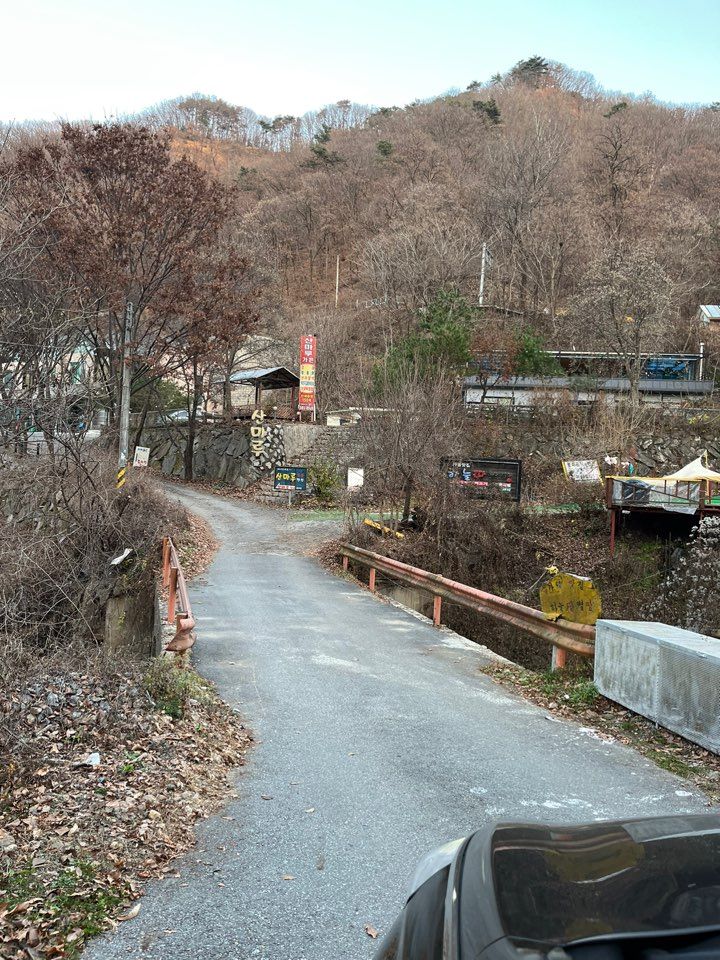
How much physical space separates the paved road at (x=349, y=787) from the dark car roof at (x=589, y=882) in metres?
1.96

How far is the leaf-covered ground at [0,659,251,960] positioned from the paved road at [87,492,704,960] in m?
0.21

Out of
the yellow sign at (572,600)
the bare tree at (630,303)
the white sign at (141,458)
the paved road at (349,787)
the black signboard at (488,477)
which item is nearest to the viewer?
the paved road at (349,787)

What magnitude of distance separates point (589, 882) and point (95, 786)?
443cm

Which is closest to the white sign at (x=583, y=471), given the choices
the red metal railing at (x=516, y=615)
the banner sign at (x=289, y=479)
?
the banner sign at (x=289, y=479)

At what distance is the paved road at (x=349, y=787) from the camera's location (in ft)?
13.5

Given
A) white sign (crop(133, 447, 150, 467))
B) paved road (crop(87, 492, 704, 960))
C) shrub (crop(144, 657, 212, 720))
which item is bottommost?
paved road (crop(87, 492, 704, 960))

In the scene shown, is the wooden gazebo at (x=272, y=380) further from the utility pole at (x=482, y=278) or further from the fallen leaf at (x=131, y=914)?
the fallen leaf at (x=131, y=914)

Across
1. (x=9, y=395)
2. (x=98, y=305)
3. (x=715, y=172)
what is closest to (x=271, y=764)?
(x=9, y=395)

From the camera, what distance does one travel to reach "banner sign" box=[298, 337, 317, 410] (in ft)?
127

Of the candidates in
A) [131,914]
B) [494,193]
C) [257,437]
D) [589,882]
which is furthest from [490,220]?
[589,882]

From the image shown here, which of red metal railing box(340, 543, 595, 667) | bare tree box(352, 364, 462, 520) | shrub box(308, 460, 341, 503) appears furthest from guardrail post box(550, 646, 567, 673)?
shrub box(308, 460, 341, 503)

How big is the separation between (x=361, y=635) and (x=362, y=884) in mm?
8280

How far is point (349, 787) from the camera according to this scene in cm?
605

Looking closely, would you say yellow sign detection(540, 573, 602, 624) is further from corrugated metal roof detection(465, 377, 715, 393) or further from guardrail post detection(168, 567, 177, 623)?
corrugated metal roof detection(465, 377, 715, 393)
